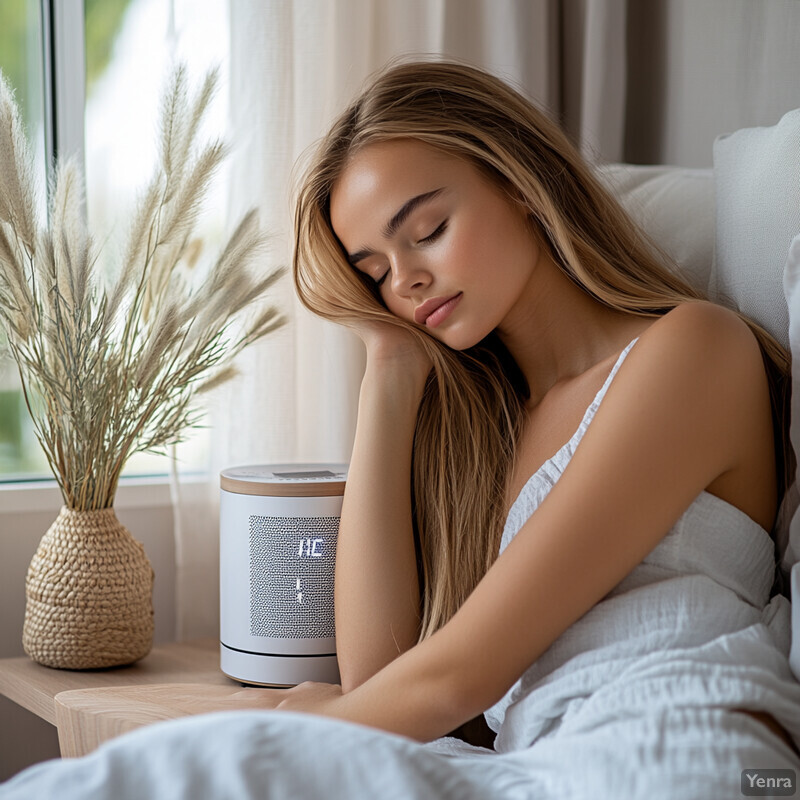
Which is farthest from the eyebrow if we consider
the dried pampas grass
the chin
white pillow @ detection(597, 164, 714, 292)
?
white pillow @ detection(597, 164, 714, 292)

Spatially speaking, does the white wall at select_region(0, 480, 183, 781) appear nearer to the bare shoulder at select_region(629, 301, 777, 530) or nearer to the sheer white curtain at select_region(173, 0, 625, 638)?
the sheer white curtain at select_region(173, 0, 625, 638)

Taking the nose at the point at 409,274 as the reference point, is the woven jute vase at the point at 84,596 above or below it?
below

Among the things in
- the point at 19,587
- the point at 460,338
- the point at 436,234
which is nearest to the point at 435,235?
the point at 436,234

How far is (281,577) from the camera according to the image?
123 cm

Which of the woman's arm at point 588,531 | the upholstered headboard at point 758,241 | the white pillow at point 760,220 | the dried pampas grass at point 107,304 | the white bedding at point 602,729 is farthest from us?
the dried pampas grass at point 107,304

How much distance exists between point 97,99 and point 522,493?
42.6 inches

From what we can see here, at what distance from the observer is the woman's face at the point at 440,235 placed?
116cm

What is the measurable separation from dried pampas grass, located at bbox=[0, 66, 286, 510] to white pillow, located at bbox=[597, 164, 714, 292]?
554 millimetres

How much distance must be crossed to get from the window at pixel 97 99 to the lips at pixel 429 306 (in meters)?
0.60

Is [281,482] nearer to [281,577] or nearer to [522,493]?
[281,577]

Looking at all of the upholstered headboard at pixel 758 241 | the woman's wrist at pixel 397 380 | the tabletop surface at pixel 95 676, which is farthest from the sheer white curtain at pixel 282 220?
the upholstered headboard at pixel 758 241

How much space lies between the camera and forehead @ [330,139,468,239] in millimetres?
1176

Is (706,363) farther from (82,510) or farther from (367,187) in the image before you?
(82,510)

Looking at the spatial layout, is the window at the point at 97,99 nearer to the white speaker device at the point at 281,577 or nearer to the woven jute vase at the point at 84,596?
the woven jute vase at the point at 84,596
